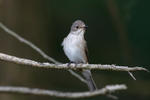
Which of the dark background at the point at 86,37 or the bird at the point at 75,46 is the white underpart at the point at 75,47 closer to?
the bird at the point at 75,46

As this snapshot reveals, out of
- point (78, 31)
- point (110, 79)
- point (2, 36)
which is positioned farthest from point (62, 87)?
point (78, 31)

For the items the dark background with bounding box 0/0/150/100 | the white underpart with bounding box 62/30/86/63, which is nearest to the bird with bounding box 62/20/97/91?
the white underpart with bounding box 62/30/86/63

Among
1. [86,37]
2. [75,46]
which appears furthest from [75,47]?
[86,37]

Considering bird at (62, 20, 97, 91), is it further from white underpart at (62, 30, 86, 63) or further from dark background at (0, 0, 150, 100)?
dark background at (0, 0, 150, 100)

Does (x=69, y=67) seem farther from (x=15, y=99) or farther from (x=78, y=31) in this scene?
(x=15, y=99)

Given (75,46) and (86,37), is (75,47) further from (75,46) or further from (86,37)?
(86,37)

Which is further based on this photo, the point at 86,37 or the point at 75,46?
the point at 86,37
